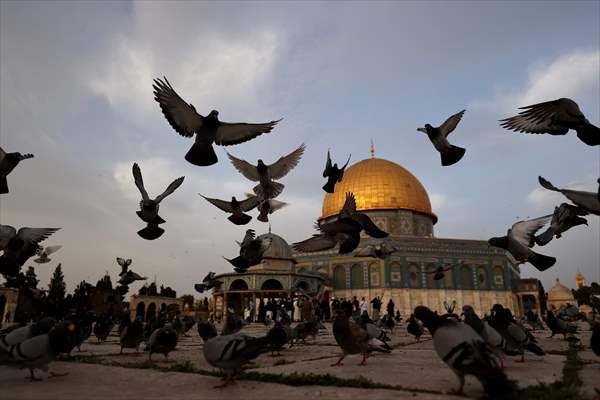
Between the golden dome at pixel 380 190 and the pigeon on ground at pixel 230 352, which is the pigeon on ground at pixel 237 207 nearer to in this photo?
the pigeon on ground at pixel 230 352

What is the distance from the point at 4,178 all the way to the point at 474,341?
735cm

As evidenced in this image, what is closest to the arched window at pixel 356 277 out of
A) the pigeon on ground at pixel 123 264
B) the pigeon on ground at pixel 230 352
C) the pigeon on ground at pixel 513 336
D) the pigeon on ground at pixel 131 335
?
the pigeon on ground at pixel 123 264

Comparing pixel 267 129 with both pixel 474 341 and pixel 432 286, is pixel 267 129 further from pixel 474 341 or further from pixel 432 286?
pixel 432 286

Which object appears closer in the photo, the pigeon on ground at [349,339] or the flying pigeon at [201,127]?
the pigeon on ground at [349,339]

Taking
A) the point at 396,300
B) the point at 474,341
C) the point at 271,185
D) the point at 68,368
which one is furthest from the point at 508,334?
the point at 396,300

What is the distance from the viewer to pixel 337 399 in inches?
108

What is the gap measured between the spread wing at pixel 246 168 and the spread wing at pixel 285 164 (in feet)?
1.19

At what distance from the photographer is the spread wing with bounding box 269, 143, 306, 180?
9031 mm

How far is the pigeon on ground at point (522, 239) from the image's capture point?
6.75 metres

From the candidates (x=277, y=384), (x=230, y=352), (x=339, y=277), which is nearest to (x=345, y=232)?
(x=230, y=352)

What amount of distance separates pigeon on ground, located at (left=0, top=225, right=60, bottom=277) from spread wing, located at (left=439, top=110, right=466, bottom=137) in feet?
24.4

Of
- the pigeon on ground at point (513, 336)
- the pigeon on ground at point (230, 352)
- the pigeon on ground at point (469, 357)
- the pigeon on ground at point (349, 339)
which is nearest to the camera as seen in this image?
the pigeon on ground at point (469, 357)

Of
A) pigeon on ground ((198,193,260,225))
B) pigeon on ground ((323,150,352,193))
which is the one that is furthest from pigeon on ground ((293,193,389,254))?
pigeon on ground ((198,193,260,225))

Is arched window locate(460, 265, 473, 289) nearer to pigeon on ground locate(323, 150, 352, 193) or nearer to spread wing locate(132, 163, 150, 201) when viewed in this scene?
pigeon on ground locate(323, 150, 352, 193)
